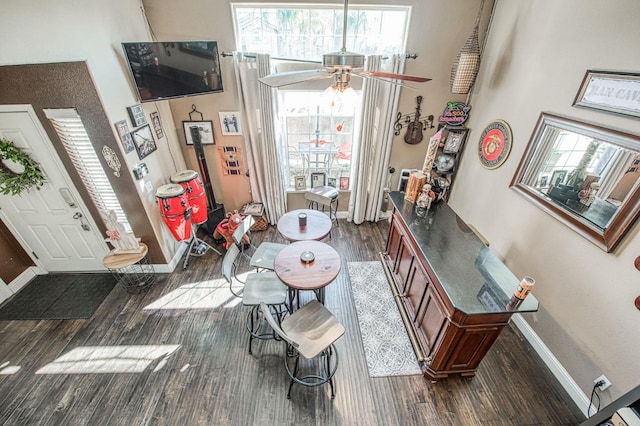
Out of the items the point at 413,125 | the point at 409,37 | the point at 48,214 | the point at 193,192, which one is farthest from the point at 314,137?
the point at 48,214

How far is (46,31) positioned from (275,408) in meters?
3.85

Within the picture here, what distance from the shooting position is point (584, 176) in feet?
7.52

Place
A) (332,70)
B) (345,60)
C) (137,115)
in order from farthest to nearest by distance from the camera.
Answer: (137,115) < (332,70) < (345,60)

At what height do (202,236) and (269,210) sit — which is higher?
(269,210)

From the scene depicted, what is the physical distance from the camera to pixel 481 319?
1.95 m

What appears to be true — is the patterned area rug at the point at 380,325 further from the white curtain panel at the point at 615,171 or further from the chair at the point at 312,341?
the white curtain panel at the point at 615,171

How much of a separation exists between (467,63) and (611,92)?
4.89 feet

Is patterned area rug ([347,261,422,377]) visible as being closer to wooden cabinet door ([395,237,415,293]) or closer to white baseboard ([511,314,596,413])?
wooden cabinet door ([395,237,415,293])

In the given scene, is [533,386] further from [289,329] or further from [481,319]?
[289,329]

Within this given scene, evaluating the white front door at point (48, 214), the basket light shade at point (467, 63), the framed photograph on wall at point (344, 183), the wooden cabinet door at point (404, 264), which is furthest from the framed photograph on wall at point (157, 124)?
the basket light shade at point (467, 63)

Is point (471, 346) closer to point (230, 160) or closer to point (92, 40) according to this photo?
point (230, 160)

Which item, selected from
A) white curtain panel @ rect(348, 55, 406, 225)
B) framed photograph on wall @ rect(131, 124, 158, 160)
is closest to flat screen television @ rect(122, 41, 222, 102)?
framed photograph on wall @ rect(131, 124, 158, 160)

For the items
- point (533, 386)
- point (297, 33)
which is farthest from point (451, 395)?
point (297, 33)

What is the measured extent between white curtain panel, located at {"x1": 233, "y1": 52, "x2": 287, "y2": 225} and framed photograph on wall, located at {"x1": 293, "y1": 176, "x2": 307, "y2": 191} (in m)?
0.25
